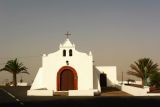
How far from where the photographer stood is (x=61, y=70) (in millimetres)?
38406

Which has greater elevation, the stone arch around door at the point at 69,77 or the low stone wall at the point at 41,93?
the stone arch around door at the point at 69,77

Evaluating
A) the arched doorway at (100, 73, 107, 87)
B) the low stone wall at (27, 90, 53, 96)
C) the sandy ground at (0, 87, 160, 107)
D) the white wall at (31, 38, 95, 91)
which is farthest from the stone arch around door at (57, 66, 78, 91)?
the arched doorway at (100, 73, 107, 87)

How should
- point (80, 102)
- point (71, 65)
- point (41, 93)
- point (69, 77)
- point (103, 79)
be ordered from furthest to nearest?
point (103, 79) < point (69, 77) < point (71, 65) < point (41, 93) < point (80, 102)

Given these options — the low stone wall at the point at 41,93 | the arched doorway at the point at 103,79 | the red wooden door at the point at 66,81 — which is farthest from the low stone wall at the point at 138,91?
the arched doorway at the point at 103,79

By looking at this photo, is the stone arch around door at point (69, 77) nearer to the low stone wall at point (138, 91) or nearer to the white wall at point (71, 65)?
the white wall at point (71, 65)

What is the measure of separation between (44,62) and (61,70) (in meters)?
1.86

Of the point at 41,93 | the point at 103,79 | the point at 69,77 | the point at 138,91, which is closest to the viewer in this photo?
the point at 41,93

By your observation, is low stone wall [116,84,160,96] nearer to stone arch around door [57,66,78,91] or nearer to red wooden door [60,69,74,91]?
stone arch around door [57,66,78,91]

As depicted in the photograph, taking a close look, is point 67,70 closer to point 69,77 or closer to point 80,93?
point 69,77

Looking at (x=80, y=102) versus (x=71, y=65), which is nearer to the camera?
(x=80, y=102)

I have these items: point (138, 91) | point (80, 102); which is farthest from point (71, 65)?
point (80, 102)

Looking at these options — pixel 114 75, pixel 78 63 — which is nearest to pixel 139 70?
pixel 114 75

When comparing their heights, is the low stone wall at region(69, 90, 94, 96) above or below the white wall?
below

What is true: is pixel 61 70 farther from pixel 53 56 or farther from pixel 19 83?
pixel 19 83
